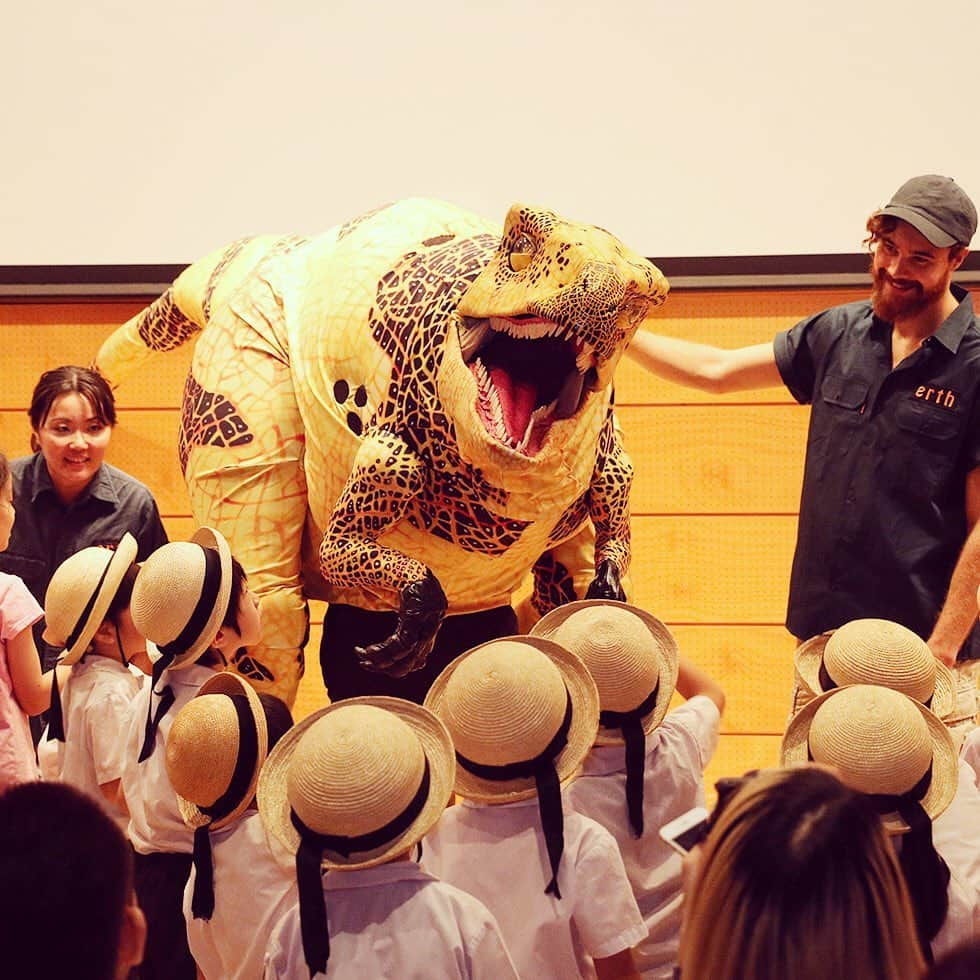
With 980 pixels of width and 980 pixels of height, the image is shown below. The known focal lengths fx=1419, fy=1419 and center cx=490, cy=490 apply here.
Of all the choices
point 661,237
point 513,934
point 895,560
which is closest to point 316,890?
point 513,934

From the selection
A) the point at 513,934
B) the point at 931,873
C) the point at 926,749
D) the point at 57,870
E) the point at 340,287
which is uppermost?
the point at 340,287

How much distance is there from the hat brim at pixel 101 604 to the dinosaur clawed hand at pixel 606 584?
2.40ft

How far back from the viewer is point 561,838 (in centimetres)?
157

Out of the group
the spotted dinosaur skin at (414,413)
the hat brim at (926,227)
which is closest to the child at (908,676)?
the spotted dinosaur skin at (414,413)

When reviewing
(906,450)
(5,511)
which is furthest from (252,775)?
(906,450)

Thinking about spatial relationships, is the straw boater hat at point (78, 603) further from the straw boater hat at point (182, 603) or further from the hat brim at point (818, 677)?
the hat brim at point (818, 677)

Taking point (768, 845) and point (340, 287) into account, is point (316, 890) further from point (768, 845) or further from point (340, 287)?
point (340, 287)

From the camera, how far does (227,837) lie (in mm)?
1728

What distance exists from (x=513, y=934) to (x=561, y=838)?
13 cm

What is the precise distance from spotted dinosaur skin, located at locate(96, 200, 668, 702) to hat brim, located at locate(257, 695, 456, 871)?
419 millimetres

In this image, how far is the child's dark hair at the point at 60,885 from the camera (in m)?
1.05

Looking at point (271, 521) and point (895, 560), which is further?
point (895, 560)

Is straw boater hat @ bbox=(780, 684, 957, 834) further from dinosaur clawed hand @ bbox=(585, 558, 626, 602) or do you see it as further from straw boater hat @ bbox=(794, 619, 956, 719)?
dinosaur clawed hand @ bbox=(585, 558, 626, 602)

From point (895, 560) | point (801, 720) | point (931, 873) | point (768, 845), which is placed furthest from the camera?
point (895, 560)
